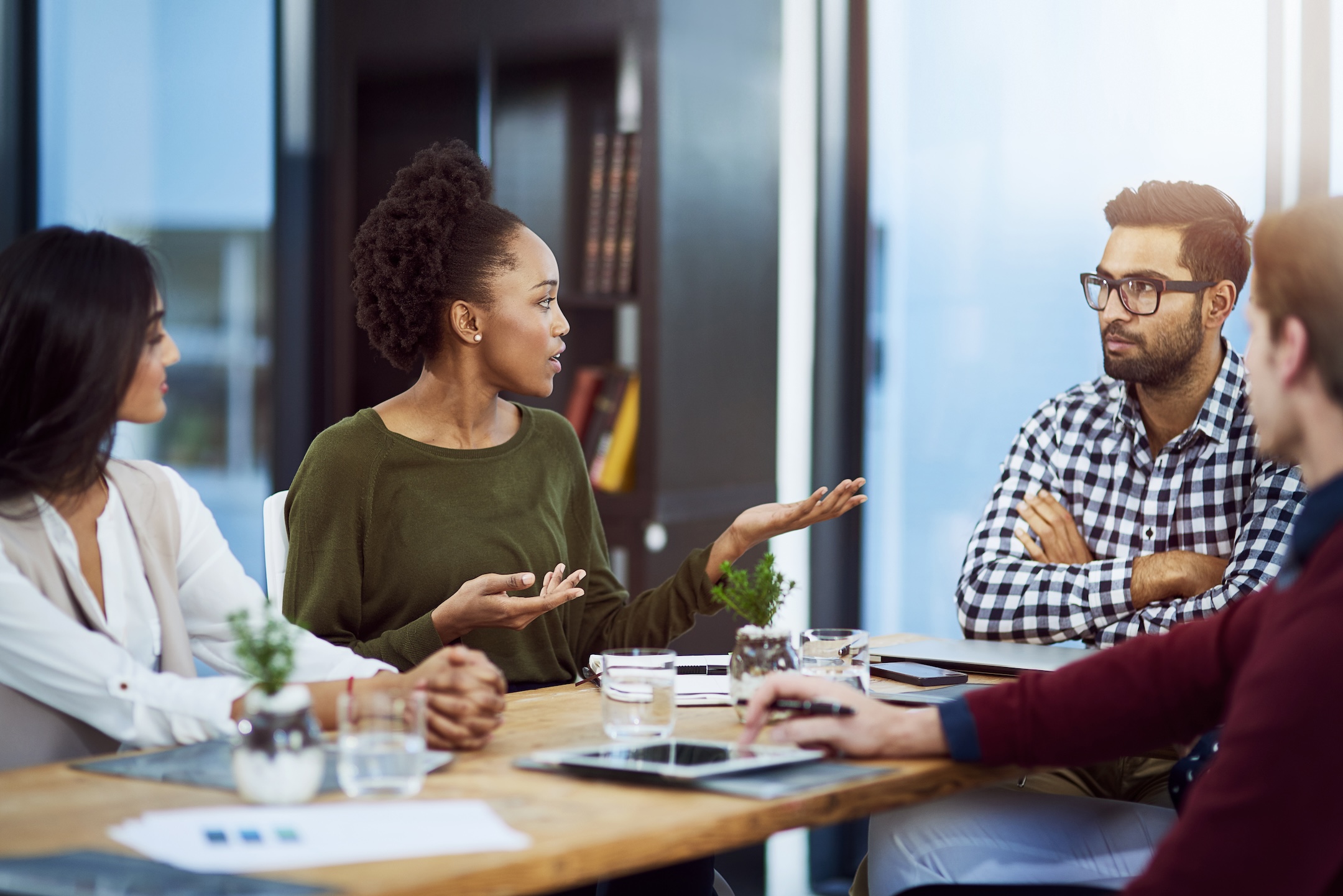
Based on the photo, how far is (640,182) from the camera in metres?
3.44

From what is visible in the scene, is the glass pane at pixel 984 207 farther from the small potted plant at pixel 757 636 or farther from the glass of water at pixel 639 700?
the glass of water at pixel 639 700

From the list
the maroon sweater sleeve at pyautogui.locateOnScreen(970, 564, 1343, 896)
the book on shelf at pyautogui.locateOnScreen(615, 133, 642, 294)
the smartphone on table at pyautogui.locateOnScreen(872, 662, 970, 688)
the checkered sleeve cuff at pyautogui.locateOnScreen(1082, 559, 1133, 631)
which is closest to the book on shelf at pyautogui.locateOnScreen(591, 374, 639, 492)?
the book on shelf at pyautogui.locateOnScreen(615, 133, 642, 294)

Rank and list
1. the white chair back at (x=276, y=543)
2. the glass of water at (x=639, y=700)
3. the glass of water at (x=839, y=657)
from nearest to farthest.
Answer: the glass of water at (x=639, y=700), the glass of water at (x=839, y=657), the white chair back at (x=276, y=543)

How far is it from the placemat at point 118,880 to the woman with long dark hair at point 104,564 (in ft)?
1.28

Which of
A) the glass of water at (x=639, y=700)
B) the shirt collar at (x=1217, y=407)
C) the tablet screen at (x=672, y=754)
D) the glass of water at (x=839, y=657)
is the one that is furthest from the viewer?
the shirt collar at (x=1217, y=407)

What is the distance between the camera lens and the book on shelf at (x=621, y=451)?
3.51 metres

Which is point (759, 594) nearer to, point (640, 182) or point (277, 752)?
point (277, 752)

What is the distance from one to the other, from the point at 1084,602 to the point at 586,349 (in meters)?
1.69

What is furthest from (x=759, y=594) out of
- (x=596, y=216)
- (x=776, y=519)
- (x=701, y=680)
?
(x=596, y=216)

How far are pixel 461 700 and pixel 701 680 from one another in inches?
21.5

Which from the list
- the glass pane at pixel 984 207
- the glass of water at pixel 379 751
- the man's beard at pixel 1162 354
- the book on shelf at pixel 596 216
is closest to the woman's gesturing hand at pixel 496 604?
the glass of water at pixel 379 751

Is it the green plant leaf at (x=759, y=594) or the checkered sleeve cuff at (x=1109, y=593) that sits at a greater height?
the green plant leaf at (x=759, y=594)

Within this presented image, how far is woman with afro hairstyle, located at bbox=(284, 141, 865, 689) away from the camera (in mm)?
2256

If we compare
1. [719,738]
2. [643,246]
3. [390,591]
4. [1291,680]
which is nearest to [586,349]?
[643,246]
